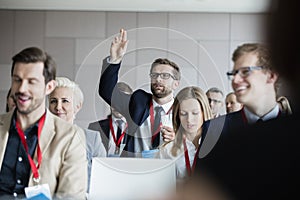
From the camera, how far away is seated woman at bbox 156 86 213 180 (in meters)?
1.92

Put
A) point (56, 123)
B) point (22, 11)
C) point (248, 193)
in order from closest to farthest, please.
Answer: point (248, 193) → point (56, 123) → point (22, 11)

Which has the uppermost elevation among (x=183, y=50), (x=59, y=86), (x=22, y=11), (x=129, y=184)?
(x=22, y=11)

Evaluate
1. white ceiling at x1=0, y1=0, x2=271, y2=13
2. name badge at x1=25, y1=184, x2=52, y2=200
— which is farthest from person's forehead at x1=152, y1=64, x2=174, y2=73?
name badge at x1=25, y1=184, x2=52, y2=200

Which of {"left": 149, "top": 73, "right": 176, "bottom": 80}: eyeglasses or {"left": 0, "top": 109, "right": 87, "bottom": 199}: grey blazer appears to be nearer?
{"left": 0, "top": 109, "right": 87, "bottom": 199}: grey blazer

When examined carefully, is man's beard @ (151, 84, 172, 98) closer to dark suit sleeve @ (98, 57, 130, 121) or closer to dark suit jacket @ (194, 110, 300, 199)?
dark suit sleeve @ (98, 57, 130, 121)

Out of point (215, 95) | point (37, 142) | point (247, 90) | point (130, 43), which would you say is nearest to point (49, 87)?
point (37, 142)

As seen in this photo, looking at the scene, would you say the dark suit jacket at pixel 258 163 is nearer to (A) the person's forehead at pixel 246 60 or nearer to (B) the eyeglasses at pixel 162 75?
(A) the person's forehead at pixel 246 60

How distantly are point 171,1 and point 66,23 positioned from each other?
419 mm

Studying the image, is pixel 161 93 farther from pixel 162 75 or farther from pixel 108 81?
pixel 108 81

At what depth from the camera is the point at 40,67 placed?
6.49ft

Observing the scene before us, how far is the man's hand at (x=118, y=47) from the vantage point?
200 cm

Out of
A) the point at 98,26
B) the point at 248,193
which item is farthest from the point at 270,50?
the point at 98,26

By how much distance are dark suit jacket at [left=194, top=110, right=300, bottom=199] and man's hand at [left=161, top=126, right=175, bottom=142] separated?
5.62 ft

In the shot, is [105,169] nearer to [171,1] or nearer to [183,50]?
[183,50]
